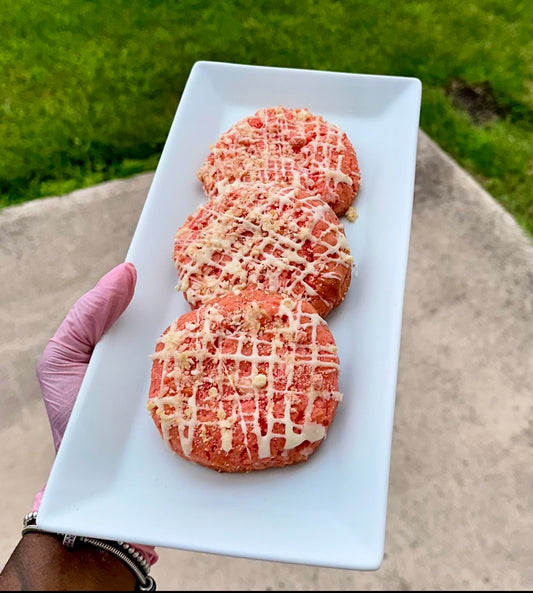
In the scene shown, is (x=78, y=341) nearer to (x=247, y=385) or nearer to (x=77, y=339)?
(x=77, y=339)

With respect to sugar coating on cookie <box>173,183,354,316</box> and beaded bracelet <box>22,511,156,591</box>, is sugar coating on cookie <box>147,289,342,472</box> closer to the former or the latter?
sugar coating on cookie <box>173,183,354,316</box>

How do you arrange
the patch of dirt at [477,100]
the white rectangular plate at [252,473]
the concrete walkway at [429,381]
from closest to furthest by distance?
1. the white rectangular plate at [252,473]
2. the concrete walkway at [429,381]
3. the patch of dirt at [477,100]

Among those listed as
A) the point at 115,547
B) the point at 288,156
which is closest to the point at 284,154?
the point at 288,156

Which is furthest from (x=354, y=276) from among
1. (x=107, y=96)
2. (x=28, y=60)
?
(x=28, y=60)

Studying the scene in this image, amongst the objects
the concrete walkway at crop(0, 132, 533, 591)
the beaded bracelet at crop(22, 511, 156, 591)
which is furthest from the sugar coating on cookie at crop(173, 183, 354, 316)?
the concrete walkway at crop(0, 132, 533, 591)

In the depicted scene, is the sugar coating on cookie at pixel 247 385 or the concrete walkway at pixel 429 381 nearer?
the sugar coating on cookie at pixel 247 385

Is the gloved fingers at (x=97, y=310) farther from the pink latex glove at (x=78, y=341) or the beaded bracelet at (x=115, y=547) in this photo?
the beaded bracelet at (x=115, y=547)

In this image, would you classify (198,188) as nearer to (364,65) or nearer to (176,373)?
(176,373)

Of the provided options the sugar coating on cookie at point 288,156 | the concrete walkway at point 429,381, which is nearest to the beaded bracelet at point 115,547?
the concrete walkway at point 429,381
